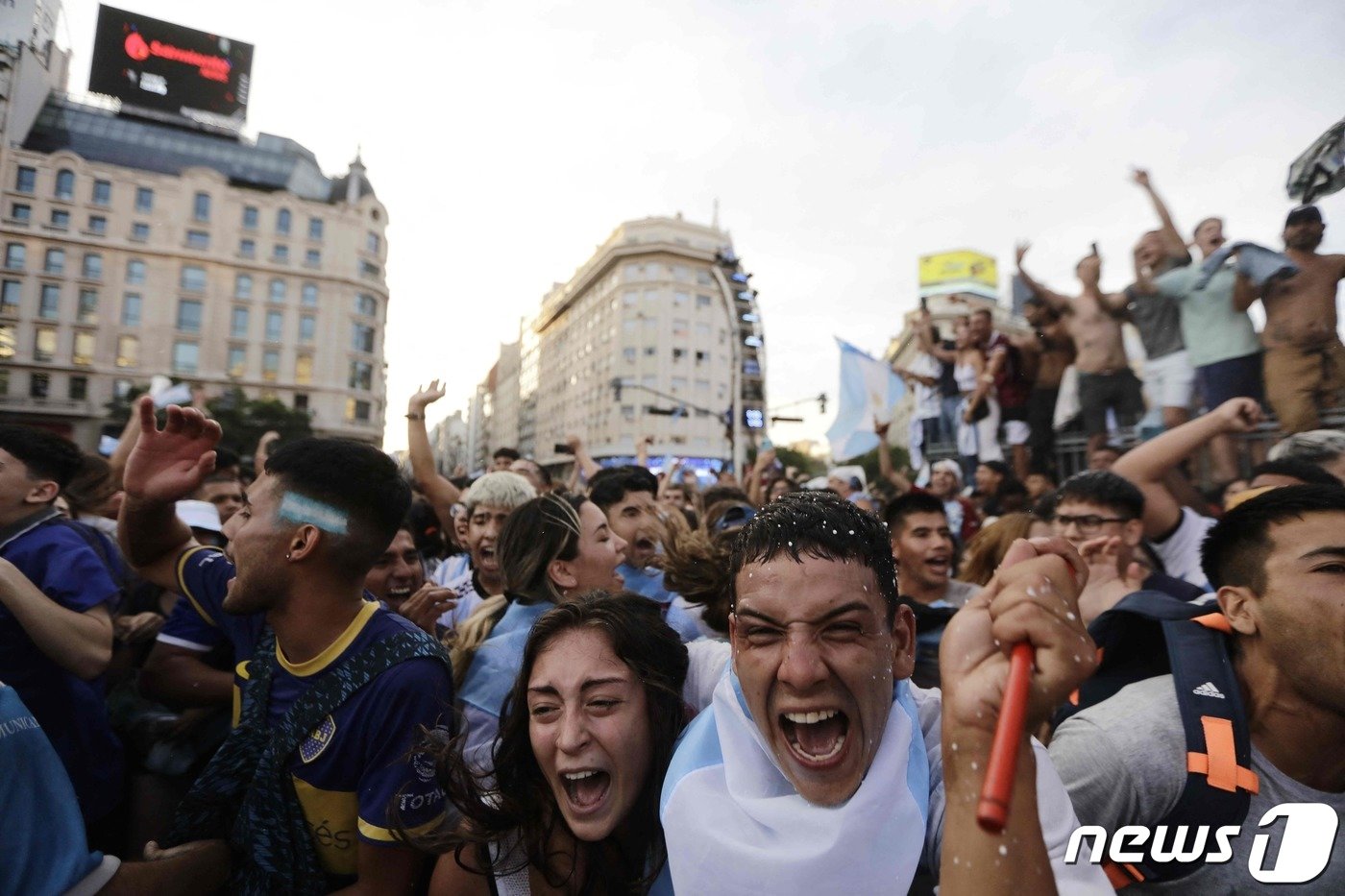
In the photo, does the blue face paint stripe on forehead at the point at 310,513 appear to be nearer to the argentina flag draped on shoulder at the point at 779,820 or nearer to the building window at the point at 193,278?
the argentina flag draped on shoulder at the point at 779,820

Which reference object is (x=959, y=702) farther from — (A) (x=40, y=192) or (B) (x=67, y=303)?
(B) (x=67, y=303)

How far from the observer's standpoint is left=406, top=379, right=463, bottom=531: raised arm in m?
5.05

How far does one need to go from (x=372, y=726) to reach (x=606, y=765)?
715mm

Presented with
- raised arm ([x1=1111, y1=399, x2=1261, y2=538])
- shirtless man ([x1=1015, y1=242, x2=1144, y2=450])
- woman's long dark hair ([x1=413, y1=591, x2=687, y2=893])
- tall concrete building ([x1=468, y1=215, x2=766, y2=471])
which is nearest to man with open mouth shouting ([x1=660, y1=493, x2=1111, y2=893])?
woman's long dark hair ([x1=413, y1=591, x2=687, y2=893])

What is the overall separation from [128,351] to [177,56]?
92.0ft

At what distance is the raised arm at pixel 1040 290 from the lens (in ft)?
23.3

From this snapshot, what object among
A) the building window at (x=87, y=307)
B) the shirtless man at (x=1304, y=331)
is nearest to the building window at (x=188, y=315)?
the building window at (x=87, y=307)

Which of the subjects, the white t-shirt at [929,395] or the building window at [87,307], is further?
the building window at [87,307]

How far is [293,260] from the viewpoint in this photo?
5788 centimetres

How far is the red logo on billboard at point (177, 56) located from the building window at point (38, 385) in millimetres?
31273

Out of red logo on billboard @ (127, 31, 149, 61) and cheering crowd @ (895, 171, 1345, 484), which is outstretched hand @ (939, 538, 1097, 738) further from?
red logo on billboard @ (127, 31, 149, 61)

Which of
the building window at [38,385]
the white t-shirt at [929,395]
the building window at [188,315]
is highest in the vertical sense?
the building window at [188,315]

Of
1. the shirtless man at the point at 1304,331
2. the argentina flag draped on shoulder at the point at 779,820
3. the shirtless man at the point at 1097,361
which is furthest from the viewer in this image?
the shirtless man at the point at 1097,361

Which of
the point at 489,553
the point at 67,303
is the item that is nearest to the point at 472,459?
the point at 67,303
